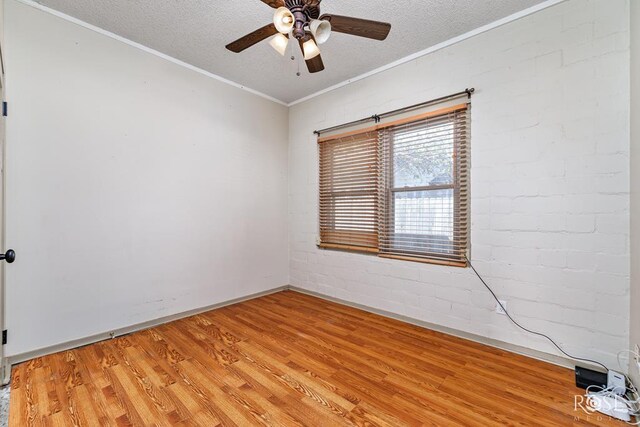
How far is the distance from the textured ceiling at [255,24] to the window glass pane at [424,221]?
147 cm

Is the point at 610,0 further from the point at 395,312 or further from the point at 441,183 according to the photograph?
the point at 395,312

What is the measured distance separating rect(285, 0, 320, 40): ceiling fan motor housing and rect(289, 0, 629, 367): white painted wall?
1567mm

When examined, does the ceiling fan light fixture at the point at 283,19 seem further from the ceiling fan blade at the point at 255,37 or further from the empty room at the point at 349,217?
the ceiling fan blade at the point at 255,37

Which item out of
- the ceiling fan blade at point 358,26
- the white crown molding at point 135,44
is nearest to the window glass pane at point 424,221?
the ceiling fan blade at point 358,26

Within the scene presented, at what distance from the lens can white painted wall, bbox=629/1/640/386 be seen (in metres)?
1.75

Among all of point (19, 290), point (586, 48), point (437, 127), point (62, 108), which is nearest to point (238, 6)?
point (62, 108)

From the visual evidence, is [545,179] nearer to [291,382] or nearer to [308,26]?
[308,26]

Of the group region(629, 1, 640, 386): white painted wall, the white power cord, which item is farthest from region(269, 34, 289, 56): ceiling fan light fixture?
the white power cord

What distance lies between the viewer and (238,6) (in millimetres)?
2264

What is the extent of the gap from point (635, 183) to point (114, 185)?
13.1ft

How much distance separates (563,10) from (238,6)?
2484 millimetres

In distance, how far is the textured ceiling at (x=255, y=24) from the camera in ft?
7.43

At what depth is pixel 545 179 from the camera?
2234 millimetres

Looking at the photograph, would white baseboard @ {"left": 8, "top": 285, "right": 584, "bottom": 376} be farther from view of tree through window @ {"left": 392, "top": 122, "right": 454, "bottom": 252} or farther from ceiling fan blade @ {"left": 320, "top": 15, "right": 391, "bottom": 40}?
ceiling fan blade @ {"left": 320, "top": 15, "right": 391, "bottom": 40}
